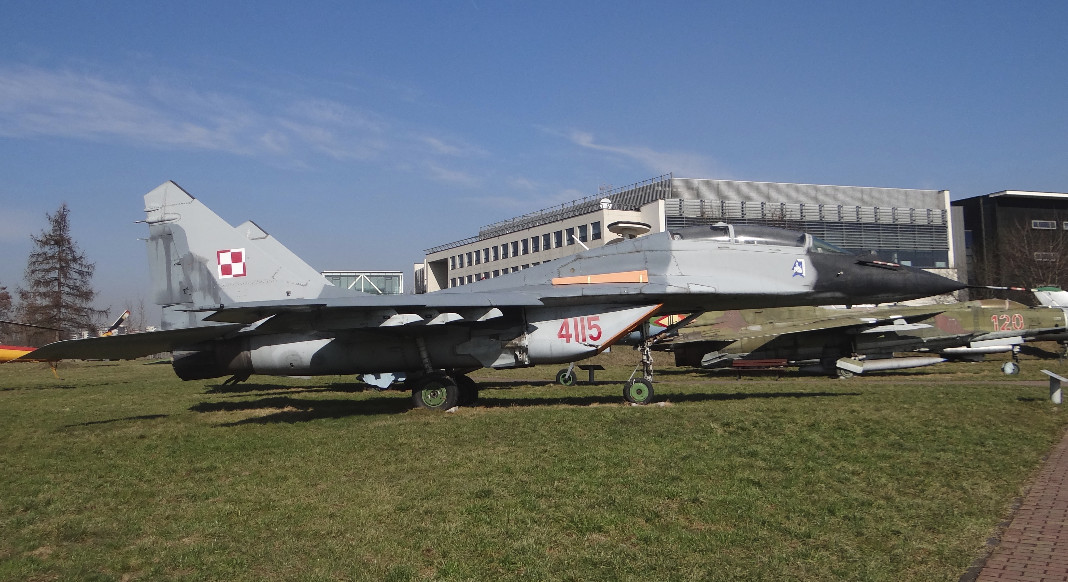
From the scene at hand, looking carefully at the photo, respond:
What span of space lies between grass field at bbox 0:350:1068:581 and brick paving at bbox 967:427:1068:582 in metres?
0.18

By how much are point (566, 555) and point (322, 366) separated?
9726mm

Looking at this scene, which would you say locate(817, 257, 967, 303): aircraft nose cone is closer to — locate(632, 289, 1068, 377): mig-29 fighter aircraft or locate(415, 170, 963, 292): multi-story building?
locate(632, 289, 1068, 377): mig-29 fighter aircraft

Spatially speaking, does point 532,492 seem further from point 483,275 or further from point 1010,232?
point 1010,232

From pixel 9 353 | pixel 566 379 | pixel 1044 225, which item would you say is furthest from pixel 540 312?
pixel 1044 225

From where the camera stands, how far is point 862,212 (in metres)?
60.9

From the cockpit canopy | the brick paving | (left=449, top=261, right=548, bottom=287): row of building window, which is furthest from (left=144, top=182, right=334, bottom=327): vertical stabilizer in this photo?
(left=449, top=261, right=548, bottom=287): row of building window

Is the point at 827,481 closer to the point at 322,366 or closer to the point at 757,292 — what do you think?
the point at 757,292

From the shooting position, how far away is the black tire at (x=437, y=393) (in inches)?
543

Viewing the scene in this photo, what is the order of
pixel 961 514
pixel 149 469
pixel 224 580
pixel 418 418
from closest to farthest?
1. pixel 224 580
2. pixel 961 514
3. pixel 149 469
4. pixel 418 418

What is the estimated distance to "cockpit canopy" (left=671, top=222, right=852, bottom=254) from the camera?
13.6 meters

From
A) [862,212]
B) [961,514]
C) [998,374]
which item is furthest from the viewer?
[862,212]

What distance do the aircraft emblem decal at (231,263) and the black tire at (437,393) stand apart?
4.71 metres

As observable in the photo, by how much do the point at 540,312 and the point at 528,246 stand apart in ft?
166

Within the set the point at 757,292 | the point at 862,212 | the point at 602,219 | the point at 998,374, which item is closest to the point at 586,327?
the point at 757,292
